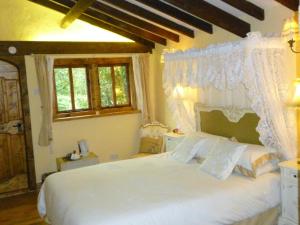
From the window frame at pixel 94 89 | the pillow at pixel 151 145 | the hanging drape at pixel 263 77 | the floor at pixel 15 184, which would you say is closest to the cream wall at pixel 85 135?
the window frame at pixel 94 89

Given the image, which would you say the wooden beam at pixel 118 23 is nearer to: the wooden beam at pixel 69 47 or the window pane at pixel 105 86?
the wooden beam at pixel 69 47

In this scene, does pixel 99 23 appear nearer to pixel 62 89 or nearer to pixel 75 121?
pixel 62 89

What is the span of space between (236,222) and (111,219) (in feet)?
3.72

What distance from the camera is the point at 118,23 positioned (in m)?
4.83

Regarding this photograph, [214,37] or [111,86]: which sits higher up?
[214,37]

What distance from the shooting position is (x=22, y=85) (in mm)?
4828

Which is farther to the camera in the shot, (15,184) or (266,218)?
(15,184)

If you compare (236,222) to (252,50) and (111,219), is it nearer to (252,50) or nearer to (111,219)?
(111,219)

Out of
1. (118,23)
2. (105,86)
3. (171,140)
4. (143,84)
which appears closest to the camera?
(171,140)

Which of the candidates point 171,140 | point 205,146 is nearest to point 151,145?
point 171,140

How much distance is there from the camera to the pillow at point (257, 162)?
305 centimetres

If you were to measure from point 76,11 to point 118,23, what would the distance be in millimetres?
790

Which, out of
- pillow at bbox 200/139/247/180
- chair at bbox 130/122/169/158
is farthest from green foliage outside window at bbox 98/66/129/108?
pillow at bbox 200/139/247/180

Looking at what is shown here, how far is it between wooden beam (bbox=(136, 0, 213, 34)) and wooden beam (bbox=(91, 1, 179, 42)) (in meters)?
0.83
